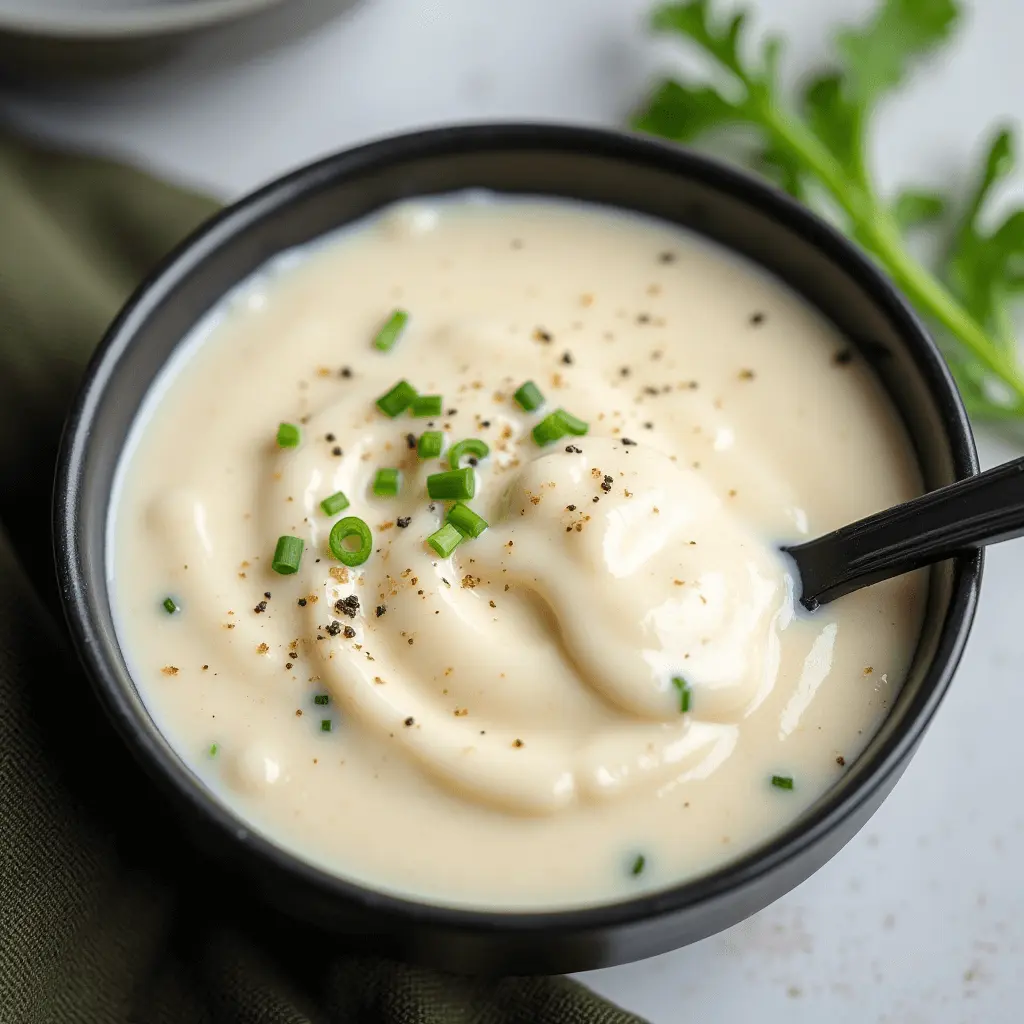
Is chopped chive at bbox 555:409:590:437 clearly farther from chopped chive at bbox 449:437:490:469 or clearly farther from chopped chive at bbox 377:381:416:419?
chopped chive at bbox 377:381:416:419

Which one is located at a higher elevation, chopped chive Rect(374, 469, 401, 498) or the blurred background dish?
the blurred background dish

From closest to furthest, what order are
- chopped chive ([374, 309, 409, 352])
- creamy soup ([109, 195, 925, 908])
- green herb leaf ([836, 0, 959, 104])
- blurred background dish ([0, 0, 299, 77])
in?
1. creamy soup ([109, 195, 925, 908])
2. chopped chive ([374, 309, 409, 352])
3. blurred background dish ([0, 0, 299, 77])
4. green herb leaf ([836, 0, 959, 104])

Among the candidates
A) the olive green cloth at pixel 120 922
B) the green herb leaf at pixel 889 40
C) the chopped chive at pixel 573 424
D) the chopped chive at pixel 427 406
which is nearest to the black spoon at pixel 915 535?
the chopped chive at pixel 573 424

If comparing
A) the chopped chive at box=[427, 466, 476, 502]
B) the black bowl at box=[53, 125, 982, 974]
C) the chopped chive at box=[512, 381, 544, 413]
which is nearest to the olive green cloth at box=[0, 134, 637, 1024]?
the black bowl at box=[53, 125, 982, 974]

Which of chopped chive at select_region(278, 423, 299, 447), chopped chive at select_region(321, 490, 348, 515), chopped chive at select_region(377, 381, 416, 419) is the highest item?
chopped chive at select_region(377, 381, 416, 419)

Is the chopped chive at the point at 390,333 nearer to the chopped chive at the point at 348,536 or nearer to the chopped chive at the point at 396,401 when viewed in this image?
the chopped chive at the point at 396,401

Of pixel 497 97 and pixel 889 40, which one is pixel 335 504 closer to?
pixel 497 97
